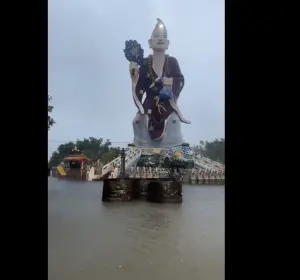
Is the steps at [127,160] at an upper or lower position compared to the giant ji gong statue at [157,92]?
lower

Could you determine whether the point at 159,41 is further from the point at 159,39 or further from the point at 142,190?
the point at 142,190

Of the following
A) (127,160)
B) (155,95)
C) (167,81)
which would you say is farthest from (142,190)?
(167,81)

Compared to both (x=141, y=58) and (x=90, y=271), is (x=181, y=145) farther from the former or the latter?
(x=90, y=271)

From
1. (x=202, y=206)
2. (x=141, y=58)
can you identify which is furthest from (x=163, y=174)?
Result: (x=141, y=58)

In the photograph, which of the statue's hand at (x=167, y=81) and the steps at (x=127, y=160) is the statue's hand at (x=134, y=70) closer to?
the statue's hand at (x=167, y=81)

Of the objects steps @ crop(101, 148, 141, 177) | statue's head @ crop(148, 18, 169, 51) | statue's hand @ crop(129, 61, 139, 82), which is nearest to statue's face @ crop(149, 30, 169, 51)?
statue's head @ crop(148, 18, 169, 51)

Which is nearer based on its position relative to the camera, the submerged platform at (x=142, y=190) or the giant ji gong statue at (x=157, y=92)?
the submerged platform at (x=142, y=190)

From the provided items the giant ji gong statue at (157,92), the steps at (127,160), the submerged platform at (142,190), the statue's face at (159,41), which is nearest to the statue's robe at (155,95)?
the giant ji gong statue at (157,92)

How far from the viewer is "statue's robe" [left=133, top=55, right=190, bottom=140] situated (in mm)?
3686

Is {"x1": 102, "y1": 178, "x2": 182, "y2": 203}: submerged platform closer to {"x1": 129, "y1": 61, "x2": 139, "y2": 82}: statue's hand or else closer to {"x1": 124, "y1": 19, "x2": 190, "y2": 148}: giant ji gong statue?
{"x1": 124, "y1": 19, "x2": 190, "y2": 148}: giant ji gong statue

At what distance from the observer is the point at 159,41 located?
12.1ft

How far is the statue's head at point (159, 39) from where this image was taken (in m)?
3.60

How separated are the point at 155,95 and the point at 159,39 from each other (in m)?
0.62
